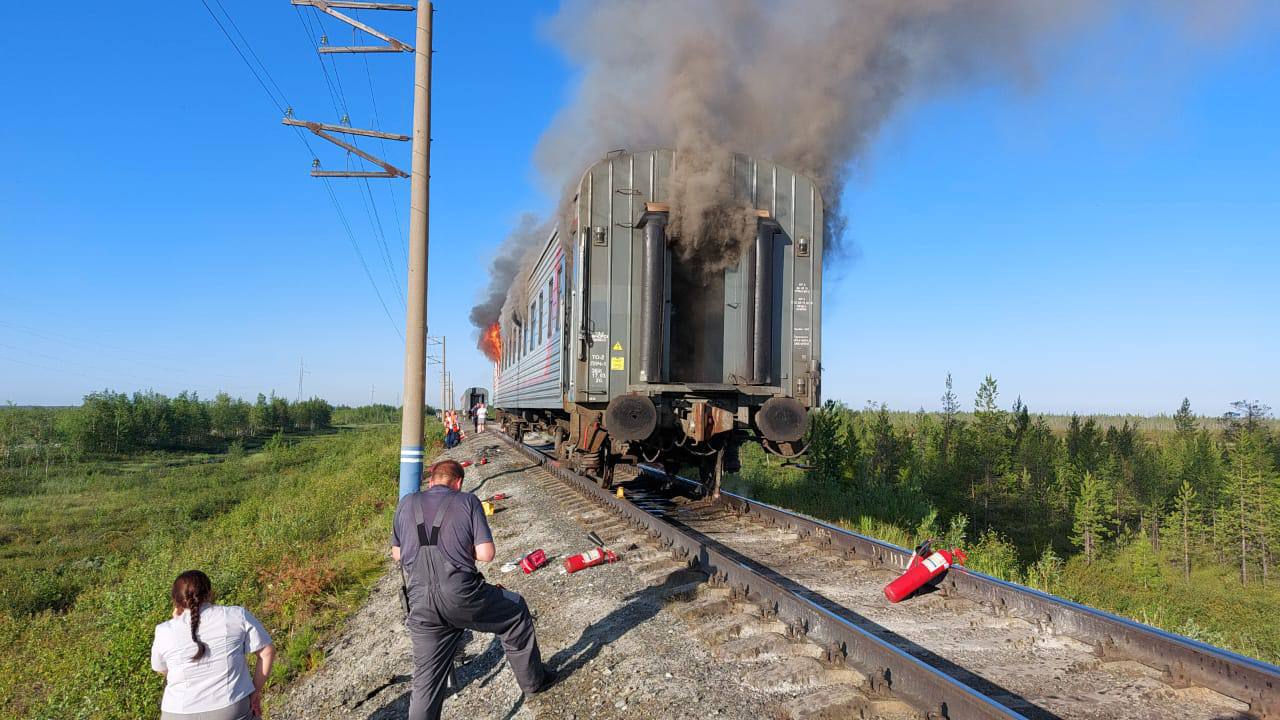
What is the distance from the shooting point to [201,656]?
10.2 feet

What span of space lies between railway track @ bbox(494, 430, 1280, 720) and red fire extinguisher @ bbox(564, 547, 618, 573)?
2.21 ft

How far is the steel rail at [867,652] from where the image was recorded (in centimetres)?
337

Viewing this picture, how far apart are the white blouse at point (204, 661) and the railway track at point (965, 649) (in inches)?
104

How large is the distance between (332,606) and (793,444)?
5.42m

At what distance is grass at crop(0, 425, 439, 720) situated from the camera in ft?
22.8

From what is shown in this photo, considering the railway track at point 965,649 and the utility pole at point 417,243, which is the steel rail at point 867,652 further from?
the utility pole at point 417,243

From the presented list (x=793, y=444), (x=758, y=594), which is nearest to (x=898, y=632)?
(x=758, y=594)

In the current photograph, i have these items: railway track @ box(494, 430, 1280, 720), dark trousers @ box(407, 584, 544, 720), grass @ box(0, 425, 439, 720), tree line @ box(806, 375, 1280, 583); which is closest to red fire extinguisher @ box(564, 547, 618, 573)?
railway track @ box(494, 430, 1280, 720)

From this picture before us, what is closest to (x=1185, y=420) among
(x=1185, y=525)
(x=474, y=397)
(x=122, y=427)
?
(x=1185, y=525)

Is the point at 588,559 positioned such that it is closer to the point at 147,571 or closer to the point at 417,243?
the point at 417,243

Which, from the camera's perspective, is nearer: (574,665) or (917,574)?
(574,665)

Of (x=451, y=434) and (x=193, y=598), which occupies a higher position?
(x=193, y=598)

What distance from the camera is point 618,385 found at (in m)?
8.58

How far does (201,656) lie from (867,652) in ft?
10.9
